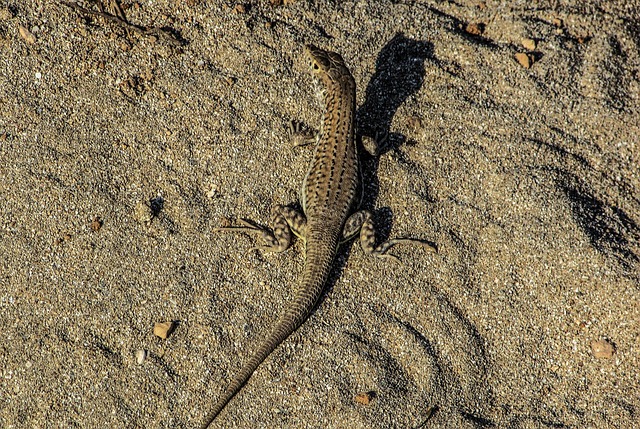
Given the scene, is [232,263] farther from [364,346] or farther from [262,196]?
[364,346]

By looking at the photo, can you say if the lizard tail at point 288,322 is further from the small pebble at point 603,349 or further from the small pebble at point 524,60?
the small pebble at point 524,60

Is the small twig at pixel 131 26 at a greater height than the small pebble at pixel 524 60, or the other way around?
the small pebble at pixel 524 60

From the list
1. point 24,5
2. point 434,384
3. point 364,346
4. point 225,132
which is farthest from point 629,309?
point 24,5

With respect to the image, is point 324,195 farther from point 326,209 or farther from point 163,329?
point 163,329

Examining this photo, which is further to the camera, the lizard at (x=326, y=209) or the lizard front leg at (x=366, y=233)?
the lizard front leg at (x=366, y=233)

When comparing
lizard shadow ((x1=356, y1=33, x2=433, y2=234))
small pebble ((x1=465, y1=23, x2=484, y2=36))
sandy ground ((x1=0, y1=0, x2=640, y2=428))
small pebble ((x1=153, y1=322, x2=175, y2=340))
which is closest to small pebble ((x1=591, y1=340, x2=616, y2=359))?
sandy ground ((x1=0, y1=0, x2=640, y2=428))

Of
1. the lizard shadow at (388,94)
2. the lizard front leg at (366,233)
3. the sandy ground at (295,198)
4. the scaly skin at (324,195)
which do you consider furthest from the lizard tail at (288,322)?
the lizard shadow at (388,94)

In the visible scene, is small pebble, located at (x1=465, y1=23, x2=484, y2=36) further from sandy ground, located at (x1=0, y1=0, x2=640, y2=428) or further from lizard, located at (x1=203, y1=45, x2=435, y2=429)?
lizard, located at (x1=203, y1=45, x2=435, y2=429)

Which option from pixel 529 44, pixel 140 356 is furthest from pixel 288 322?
pixel 529 44
